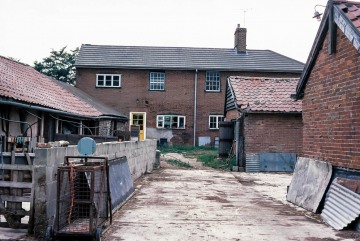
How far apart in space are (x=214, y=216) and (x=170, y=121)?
22.5m

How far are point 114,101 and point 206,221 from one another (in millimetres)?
23816

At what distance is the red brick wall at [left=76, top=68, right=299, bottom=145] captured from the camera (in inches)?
1186

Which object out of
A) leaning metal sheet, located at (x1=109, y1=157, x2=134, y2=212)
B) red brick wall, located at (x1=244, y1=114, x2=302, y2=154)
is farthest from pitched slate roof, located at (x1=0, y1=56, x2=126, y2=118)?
red brick wall, located at (x1=244, y1=114, x2=302, y2=154)

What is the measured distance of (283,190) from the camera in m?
12.0

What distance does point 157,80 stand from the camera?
99.9ft

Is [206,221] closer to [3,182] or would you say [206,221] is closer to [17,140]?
[3,182]

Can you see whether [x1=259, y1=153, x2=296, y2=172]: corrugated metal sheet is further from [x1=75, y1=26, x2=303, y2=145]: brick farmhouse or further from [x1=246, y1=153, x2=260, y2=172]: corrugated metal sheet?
[x1=75, y1=26, x2=303, y2=145]: brick farmhouse

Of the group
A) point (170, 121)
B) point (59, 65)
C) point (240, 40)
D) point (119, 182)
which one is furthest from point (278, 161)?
point (59, 65)

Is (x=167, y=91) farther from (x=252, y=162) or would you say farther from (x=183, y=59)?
(x=252, y=162)

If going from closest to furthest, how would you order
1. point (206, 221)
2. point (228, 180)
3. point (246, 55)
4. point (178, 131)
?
point (206, 221) → point (228, 180) → point (178, 131) → point (246, 55)

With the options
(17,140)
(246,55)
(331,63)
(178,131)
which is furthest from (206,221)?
(246,55)

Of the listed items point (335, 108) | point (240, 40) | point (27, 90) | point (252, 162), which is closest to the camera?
point (335, 108)

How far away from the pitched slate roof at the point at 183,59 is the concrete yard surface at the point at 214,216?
62.3ft

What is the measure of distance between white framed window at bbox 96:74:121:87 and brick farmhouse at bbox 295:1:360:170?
71.8 feet
